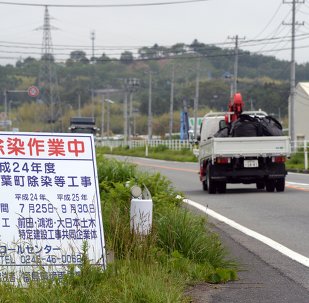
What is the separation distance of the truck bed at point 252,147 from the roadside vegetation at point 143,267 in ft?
31.5

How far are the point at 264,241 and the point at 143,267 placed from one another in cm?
449

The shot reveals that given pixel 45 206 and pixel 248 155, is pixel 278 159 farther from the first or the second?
pixel 45 206

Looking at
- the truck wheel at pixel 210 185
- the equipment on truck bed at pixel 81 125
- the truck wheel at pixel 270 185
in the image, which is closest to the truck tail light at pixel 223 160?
the truck wheel at pixel 210 185

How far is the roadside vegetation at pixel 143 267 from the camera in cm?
699

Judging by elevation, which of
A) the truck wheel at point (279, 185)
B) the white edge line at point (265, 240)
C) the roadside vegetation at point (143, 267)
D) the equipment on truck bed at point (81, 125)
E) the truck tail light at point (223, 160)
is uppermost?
the equipment on truck bed at point (81, 125)

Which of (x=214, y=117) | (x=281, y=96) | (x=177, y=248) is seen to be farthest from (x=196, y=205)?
(x=281, y=96)

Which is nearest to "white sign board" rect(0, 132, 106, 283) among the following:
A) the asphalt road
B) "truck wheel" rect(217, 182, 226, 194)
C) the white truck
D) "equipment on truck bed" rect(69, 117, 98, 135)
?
the asphalt road

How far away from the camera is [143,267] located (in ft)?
26.6

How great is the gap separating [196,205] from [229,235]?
5.68 metres

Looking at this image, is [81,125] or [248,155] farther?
[81,125]

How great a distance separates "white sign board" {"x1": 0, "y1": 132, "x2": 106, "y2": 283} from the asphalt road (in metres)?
1.31

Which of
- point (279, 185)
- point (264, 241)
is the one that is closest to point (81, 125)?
point (279, 185)

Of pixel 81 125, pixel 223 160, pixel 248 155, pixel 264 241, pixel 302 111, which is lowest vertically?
pixel 264 241

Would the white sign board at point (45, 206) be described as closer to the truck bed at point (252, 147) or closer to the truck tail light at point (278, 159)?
the truck bed at point (252, 147)
